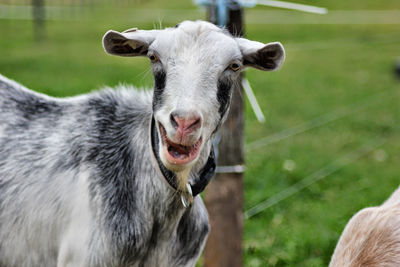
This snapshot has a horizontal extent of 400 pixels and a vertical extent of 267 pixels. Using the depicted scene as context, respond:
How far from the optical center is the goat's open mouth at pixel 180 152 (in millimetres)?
2508

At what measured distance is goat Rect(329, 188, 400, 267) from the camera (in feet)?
8.94

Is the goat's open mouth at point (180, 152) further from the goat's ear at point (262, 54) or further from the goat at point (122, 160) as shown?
the goat's ear at point (262, 54)

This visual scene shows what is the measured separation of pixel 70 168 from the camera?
9.75 feet

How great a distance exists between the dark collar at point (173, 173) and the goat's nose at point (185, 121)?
0.42m

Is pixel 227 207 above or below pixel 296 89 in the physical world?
above

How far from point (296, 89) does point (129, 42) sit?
285 inches

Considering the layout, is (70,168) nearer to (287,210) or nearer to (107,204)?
(107,204)

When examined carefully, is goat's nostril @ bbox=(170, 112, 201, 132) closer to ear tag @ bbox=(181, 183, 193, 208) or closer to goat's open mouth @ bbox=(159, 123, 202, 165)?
goat's open mouth @ bbox=(159, 123, 202, 165)

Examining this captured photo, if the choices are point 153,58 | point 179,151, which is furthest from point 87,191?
point 153,58

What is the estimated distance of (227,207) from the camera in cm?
391

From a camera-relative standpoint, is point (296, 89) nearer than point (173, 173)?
No

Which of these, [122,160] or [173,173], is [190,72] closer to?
[173,173]

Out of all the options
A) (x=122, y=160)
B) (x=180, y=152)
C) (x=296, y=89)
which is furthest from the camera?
(x=296, y=89)

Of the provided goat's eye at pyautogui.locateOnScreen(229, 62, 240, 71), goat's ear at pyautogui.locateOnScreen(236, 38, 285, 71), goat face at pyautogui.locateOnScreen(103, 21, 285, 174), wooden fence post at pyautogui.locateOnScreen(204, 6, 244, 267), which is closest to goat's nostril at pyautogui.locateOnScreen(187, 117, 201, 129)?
goat face at pyautogui.locateOnScreen(103, 21, 285, 174)
